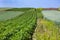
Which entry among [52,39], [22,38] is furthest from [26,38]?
[52,39]

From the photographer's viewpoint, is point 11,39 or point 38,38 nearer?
point 11,39

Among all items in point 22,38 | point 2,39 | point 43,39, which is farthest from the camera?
point 43,39

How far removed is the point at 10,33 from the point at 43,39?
248 centimetres

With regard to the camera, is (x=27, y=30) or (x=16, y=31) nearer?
(x=16, y=31)

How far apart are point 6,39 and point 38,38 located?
2.99 metres

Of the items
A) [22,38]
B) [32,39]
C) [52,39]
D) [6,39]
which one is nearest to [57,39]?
[52,39]

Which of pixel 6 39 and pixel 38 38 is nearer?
pixel 6 39

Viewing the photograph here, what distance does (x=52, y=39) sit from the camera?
15.9 meters

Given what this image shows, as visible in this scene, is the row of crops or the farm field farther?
the farm field

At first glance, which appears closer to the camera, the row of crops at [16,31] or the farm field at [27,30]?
the row of crops at [16,31]

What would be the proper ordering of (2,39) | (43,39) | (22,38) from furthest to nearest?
(43,39)
(22,38)
(2,39)

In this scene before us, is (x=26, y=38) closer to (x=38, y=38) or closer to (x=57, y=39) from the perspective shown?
(x=38, y=38)

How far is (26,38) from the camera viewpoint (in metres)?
15.5

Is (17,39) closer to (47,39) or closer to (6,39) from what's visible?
(6,39)
